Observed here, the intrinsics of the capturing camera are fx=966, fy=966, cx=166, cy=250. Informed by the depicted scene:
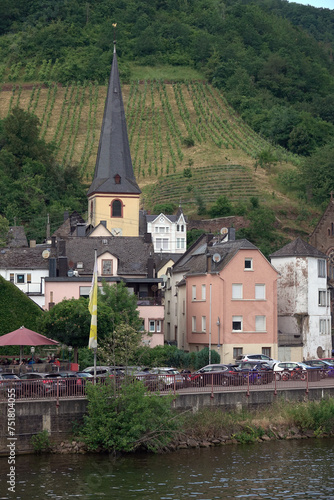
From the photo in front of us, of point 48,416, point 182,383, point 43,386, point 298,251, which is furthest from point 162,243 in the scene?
point 48,416

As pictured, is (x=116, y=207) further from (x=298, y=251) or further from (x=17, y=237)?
(x=298, y=251)

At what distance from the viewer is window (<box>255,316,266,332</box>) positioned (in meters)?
66.9

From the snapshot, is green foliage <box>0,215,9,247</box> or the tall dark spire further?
the tall dark spire

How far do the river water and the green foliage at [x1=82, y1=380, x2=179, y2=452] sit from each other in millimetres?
632

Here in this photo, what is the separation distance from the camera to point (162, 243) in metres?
118

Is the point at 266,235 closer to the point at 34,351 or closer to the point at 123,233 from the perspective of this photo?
the point at 123,233

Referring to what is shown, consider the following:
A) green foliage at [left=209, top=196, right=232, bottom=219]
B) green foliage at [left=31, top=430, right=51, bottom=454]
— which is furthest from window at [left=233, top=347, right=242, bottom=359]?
green foliage at [left=209, top=196, right=232, bottom=219]

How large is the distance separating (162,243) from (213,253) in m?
49.8

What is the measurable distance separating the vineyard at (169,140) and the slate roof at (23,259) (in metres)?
61.5

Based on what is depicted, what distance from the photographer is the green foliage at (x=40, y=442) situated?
40469 mm

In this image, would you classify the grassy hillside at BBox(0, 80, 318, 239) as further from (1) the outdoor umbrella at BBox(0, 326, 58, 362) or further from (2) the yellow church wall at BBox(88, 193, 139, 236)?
(1) the outdoor umbrella at BBox(0, 326, 58, 362)

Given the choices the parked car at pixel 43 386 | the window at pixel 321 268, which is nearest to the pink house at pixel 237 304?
the window at pixel 321 268

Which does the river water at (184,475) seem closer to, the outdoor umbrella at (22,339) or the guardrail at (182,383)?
the guardrail at (182,383)

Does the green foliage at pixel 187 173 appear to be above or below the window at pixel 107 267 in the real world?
above
